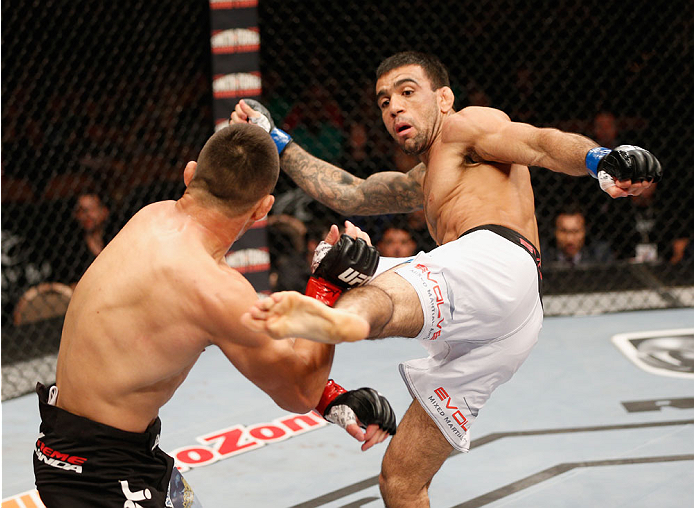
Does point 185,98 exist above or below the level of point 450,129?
below

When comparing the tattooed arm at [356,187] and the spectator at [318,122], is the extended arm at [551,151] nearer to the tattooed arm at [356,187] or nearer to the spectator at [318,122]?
the tattooed arm at [356,187]

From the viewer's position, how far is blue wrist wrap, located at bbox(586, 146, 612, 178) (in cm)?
182

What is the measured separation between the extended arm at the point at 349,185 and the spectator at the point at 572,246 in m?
2.36

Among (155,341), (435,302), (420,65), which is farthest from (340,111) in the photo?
(155,341)

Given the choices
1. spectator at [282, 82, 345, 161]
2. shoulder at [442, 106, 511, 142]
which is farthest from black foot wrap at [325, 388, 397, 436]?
spectator at [282, 82, 345, 161]

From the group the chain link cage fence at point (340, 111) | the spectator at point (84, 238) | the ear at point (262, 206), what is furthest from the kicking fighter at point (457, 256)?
the chain link cage fence at point (340, 111)

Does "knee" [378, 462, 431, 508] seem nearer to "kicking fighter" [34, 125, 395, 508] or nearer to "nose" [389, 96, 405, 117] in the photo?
"kicking fighter" [34, 125, 395, 508]

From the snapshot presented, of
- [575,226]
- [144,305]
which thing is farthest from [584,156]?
[575,226]

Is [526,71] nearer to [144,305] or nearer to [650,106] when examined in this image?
[650,106]

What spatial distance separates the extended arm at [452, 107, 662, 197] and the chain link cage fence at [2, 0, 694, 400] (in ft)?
7.95

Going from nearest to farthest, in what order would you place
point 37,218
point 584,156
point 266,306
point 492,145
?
point 266,306, point 584,156, point 492,145, point 37,218

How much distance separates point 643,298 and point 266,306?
3682mm

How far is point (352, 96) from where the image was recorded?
5215mm

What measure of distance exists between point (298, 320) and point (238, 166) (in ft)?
1.02
